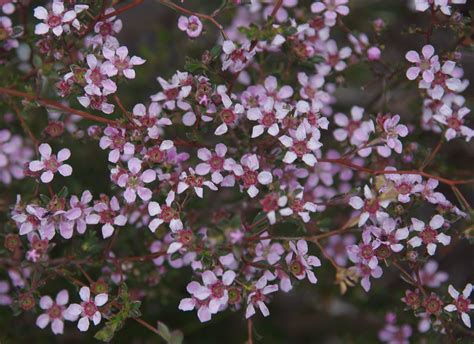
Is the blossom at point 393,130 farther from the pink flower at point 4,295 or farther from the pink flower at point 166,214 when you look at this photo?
the pink flower at point 4,295

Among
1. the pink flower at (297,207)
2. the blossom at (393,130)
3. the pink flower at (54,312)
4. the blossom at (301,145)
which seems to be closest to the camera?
the pink flower at (297,207)

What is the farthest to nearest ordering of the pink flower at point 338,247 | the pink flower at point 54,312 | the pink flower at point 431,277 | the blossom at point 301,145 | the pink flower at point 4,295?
the pink flower at point 338,247 < the pink flower at point 431,277 < the pink flower at point 4,295 < the pink flower at point 54,312 < the blossom at point 301,145

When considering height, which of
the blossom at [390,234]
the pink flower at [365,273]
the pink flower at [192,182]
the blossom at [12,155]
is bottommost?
the blossom at [12,155]

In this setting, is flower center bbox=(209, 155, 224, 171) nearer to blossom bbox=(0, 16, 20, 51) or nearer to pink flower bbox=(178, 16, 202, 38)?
pink flower bbox=(178, 16, 202, 38)

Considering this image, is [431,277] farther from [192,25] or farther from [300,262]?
[192,25]

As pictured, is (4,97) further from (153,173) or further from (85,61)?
(153,173)

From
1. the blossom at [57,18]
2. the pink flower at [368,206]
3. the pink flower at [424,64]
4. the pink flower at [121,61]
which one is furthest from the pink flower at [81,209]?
the pink flower at [424,64]

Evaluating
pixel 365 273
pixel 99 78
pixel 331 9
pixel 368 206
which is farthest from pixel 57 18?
pixel 365 273
